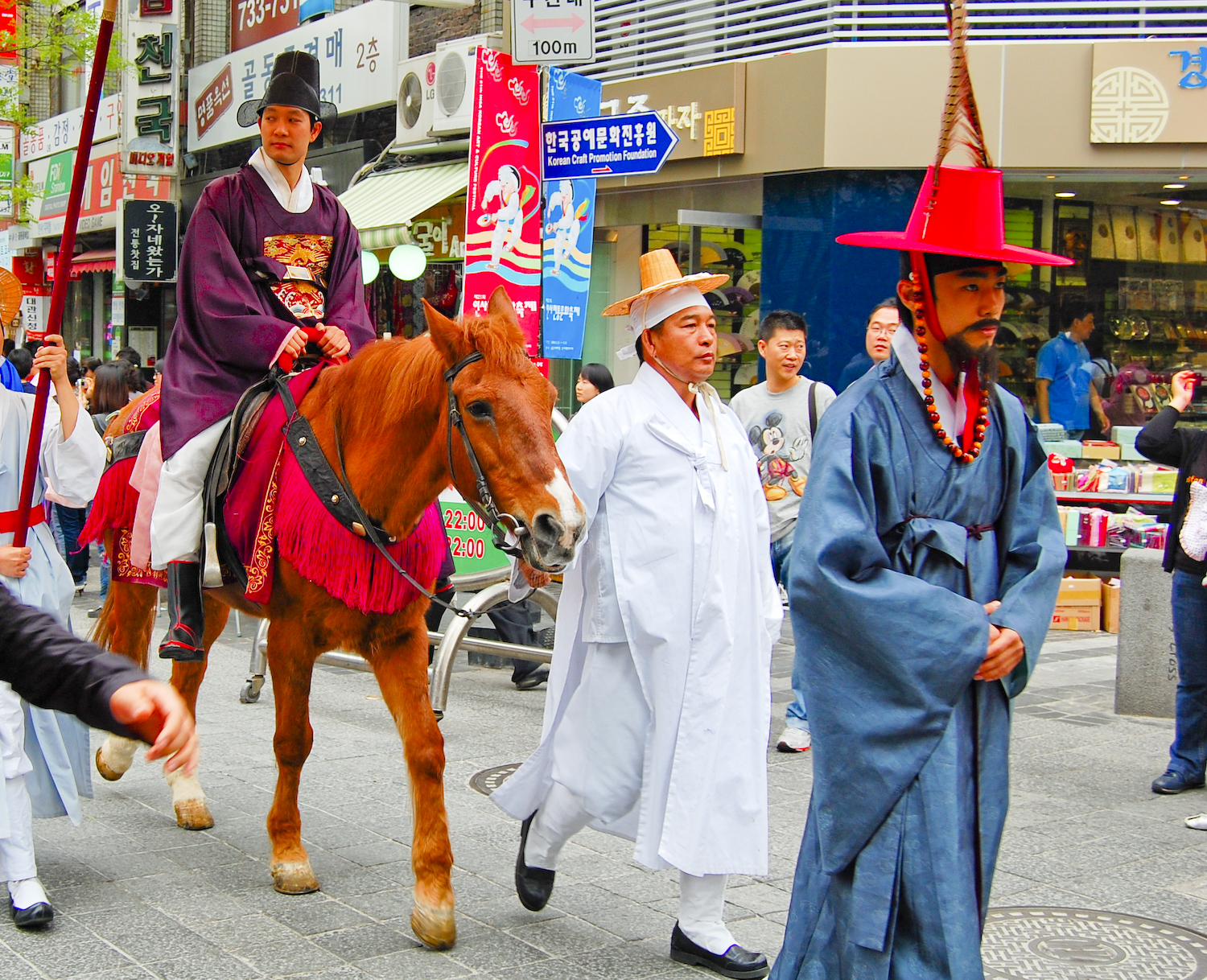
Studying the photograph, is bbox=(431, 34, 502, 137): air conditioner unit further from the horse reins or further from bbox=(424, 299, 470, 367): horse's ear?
bbox=(424, 299, 470, 367): horse's ear

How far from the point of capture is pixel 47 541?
4910mm

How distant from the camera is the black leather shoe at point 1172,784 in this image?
6.12m

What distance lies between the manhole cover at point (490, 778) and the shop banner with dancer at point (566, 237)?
298 centimetres

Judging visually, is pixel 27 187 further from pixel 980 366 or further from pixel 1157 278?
pixel 980 366

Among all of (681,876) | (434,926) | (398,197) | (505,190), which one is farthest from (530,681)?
(398,197)

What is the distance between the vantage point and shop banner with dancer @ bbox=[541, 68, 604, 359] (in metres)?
8.20

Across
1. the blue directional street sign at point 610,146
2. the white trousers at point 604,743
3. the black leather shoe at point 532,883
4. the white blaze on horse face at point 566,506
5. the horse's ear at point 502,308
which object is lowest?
the black leather shoe at point 532,883

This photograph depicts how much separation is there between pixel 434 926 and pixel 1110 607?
7.70m

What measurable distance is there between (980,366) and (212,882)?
326 cm

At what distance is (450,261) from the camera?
15.7m

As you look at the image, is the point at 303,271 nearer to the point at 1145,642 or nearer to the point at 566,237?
the point at 566,237

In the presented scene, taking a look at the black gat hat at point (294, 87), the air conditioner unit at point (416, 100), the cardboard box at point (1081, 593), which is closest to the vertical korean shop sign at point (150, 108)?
the air conditioner unit at point (416, 100)

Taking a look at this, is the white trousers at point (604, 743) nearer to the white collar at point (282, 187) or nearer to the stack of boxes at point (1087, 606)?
the white collar at point (282, 187)

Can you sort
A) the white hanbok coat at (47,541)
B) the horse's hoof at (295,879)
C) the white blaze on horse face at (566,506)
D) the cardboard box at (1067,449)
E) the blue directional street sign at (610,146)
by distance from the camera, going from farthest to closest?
the cardboard box at (1067,449) → the blue directional street sign at (610,146) → the white hanbok coat at (47,541) → the horse's hoof at (295,879) → the white blaze on horse face at (566,506)
